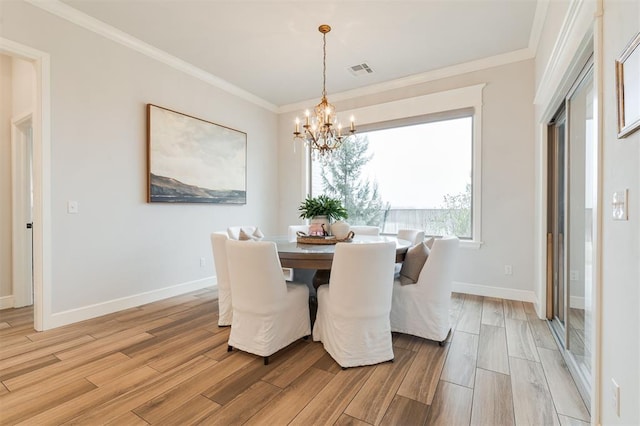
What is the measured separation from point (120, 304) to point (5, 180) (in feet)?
6.33

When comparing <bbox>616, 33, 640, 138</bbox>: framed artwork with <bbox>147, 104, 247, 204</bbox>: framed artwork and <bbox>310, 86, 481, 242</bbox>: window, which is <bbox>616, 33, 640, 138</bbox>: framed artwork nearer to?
<bbox>310, 86, 481, 242</bbox>: window

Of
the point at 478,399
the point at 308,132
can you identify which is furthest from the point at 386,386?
the point at 308,132

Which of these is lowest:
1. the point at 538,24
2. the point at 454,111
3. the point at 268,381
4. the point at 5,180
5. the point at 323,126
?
the point at 268,381

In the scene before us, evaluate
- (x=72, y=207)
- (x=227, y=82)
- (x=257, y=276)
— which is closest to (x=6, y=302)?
(x=72, y=207)

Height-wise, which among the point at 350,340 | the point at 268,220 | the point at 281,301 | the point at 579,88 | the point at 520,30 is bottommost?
the point at 350,340

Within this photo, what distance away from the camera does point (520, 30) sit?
122 inches

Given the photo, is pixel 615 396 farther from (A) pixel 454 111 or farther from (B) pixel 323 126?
(A) pixel 454 111

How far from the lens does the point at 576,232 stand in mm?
2127

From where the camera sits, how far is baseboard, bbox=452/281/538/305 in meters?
3.46

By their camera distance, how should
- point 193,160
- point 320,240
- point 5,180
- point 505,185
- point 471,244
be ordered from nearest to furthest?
point 320,240, point 5,180, point 505,185, point 471,244, point 193,160

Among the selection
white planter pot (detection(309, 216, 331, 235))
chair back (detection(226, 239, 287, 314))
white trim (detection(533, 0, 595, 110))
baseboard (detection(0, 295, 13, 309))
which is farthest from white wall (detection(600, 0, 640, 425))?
baseboard (detection(0, 295, 13, 309))

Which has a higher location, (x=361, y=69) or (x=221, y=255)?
(x=361, y=69)

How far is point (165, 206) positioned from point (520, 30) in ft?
14.3

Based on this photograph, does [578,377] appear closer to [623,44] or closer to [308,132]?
[623,44]
